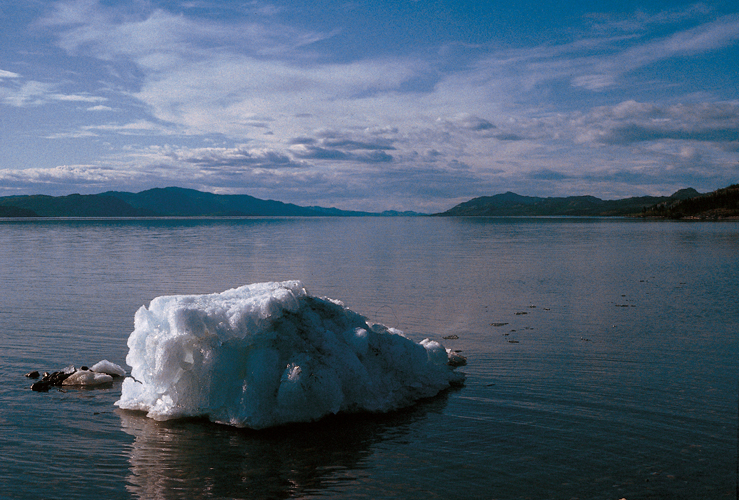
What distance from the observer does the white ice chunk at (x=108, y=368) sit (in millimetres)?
15680

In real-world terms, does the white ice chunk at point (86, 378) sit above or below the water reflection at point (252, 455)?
above

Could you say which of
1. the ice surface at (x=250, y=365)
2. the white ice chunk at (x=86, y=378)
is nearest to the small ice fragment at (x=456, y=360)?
the ice surface at (x=250, y=365)

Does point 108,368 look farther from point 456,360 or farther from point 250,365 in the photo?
point 456,360

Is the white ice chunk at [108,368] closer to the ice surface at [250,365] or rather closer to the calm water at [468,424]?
the calm water at [468,424]

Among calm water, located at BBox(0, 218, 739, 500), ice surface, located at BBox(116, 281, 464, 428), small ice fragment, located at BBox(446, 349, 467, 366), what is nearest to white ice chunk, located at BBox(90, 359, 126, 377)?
calm water, located at BBox(0, 218, 739, 500)

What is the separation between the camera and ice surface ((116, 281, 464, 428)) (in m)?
12.4

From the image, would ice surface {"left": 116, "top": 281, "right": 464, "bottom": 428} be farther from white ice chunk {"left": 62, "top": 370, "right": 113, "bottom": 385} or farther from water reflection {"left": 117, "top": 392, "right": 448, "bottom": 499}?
white ice chunk {"left": 62, "top": 370, "right": 113, "bottom": 385}

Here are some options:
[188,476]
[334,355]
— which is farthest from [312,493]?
[334,355]

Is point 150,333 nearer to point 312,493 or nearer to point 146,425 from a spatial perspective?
point 146,425

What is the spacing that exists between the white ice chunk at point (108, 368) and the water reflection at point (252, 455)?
2924 mm

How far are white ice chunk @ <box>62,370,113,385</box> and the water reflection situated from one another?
2.39m

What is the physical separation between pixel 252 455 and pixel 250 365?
2.39 metres

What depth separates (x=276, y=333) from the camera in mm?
13000

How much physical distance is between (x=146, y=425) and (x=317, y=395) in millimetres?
3994
